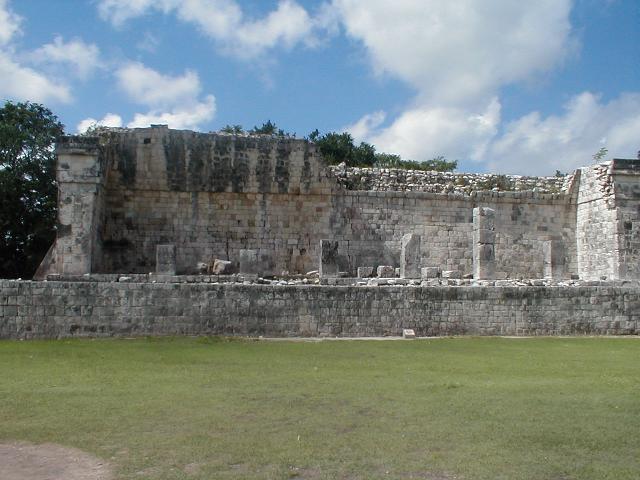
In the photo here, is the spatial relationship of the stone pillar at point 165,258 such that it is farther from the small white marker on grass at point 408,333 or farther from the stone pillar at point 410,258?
the small white marker on grass at point 408,333

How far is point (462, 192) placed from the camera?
23.6 meters

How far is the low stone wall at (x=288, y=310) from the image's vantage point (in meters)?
15.3

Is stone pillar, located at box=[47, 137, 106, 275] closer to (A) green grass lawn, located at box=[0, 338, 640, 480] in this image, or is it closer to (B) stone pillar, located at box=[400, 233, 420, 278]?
(A) green grass lawn, located at box=[0, 338, 640, 480]

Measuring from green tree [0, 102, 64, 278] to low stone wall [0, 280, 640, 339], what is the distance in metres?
11.9

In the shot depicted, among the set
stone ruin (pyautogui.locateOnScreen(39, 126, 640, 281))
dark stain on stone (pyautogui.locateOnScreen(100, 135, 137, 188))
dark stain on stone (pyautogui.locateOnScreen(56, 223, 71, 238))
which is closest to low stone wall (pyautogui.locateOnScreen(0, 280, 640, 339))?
stone ruin (pyautogui.locateOnScreen(39, 126, 640, 281))

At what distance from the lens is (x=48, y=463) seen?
20.5 feet

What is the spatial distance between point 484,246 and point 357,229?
447 cm

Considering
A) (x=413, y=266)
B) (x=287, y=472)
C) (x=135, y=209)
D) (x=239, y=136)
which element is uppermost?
(x=239, y=136)

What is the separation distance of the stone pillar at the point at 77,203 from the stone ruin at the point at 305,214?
260 mm

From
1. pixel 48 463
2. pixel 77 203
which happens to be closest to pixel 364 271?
pixel 77 203

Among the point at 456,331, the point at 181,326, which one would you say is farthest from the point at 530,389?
the point at 181,326

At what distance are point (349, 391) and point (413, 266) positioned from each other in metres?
10.7

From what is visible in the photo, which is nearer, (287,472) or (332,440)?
(287,472)

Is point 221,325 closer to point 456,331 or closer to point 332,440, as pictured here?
point 456,331
